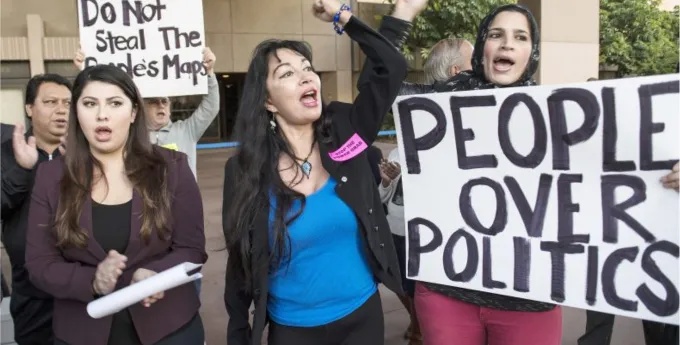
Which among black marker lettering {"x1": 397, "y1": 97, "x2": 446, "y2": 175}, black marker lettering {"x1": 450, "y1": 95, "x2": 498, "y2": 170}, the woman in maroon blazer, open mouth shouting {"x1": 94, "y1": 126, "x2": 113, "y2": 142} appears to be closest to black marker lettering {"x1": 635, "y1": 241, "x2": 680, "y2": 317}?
black marker lettering {"x1": 450, "y1": 95, "x2": 498, "y2": 170}

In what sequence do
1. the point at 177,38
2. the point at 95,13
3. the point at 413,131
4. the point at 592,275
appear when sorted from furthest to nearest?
the point at 177,38, the point at 95,13, the point at 413,131, the point at 592,275

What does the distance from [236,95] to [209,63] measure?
19947 millimetres

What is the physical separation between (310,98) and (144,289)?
3.07 feet

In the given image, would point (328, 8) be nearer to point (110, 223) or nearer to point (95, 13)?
point (110, 223)

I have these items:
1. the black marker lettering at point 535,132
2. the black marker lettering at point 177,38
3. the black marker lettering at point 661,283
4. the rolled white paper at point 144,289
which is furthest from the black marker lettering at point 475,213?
the black marker lettering at point 177,38

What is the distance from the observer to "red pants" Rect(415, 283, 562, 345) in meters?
2.09

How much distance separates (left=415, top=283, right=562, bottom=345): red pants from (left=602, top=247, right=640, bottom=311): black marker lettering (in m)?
0.26

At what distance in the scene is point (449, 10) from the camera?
1903cm

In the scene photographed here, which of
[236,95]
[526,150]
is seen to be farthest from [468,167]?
[236,95]

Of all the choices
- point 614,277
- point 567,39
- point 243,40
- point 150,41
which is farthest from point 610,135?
point 243,40

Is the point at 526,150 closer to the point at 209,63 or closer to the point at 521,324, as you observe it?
the point at 521,324

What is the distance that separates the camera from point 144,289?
173 centimetres

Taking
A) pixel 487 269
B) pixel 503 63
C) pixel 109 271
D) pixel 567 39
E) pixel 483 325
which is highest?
pixel 567 39

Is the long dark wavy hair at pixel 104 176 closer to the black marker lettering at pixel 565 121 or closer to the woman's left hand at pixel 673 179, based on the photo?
the black marker lettering at pixel 565 121
